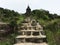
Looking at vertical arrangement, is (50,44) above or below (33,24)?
below

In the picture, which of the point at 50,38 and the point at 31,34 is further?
the point at 50,38

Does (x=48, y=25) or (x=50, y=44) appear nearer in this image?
(x=50, y=44)

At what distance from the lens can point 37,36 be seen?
63.0 ft

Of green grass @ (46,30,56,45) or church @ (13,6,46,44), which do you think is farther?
green grass @ (46,30,56,45)

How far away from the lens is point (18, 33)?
2095 centimetres

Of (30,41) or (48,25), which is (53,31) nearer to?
(48,25)

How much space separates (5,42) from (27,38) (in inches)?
74.0

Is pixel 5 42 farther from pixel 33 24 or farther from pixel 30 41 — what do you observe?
pixel 33 24

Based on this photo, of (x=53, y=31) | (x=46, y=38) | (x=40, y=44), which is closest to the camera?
(x=40, y=44)

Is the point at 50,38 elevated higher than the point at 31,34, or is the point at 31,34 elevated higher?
the point at 31,34

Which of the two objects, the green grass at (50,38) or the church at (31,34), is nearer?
the church at (31,34)

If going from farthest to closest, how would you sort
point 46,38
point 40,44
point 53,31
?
point 53,31 < point 46,38 < point 40,44

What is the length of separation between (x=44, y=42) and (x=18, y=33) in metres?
3.05

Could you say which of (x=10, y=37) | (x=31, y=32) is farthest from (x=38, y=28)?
(x=10, y=37)
